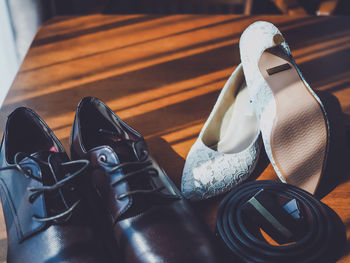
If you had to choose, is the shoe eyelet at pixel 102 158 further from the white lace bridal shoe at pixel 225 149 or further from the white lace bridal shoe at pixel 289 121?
the white lace bridal shoe at pixel 289 121

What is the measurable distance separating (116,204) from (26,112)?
0.79 feet

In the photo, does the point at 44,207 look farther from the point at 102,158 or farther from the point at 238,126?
the point at 238,126

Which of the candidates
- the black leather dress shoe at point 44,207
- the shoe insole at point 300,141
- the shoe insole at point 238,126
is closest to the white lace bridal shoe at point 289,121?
the shoe insole at point 300,141

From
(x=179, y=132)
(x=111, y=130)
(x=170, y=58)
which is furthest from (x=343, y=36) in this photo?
(x=111, y=130)

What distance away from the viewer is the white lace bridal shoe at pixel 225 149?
1.93 ft

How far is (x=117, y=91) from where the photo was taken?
0.84 meters

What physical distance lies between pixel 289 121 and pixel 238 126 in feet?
0.60

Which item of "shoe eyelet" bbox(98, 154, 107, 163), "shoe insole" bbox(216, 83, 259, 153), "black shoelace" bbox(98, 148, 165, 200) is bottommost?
"shoe insole" bbox(216, 83, 259, 153)

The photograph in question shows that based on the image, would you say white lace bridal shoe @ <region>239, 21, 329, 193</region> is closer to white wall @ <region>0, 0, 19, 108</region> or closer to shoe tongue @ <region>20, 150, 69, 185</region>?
shoe tongue @ <region>20, 150, 69, 185</region>

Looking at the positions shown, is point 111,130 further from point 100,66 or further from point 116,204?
point 100,66

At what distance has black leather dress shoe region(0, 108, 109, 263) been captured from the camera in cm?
48

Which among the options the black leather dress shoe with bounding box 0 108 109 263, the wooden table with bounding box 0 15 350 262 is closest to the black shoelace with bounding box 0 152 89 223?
the black leather dress shoe with bounding box 0 108 109 263

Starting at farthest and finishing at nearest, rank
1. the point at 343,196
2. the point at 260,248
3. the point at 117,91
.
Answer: the point at 117,91 → the point at 343,196 → the point at 260,248

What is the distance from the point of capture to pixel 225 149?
73cm
